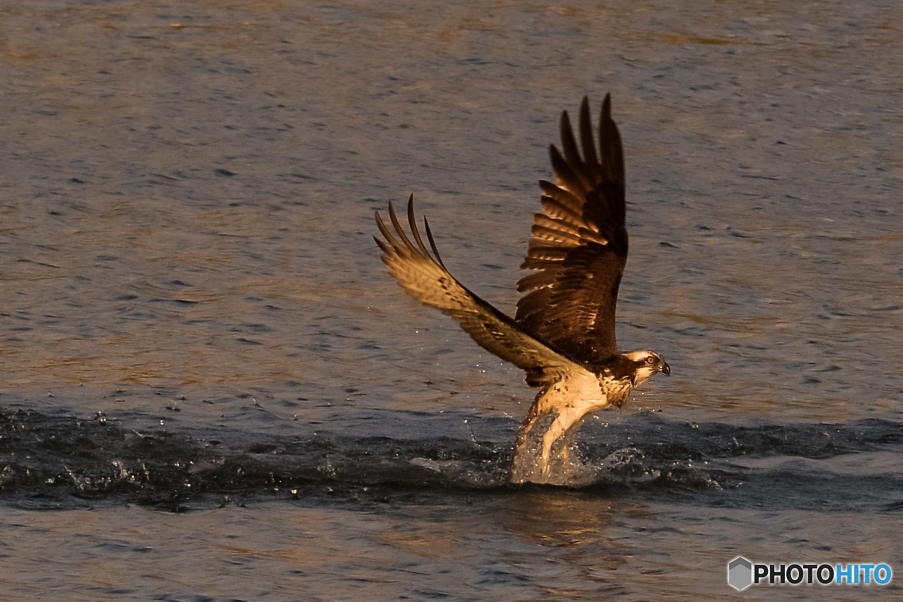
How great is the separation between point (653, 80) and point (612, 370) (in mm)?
8551

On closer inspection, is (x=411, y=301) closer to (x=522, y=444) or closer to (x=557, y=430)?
(x=522, y=444)

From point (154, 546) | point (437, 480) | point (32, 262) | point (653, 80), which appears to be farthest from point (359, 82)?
point (154, 546)

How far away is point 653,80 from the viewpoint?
57.5ft

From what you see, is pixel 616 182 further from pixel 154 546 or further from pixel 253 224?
pixel 253 224

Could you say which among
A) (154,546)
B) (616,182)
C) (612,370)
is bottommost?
(154,546)

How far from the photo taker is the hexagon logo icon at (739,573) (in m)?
8.13

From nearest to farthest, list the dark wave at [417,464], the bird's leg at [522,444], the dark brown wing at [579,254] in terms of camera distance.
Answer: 1. the dark brown wing at [579,254]
2. the dark wave at [417,464]
3. the bird's leg at [522,444]

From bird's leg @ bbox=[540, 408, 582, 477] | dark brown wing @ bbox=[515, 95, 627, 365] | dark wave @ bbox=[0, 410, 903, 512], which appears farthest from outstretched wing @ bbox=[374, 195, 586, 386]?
dark wave @ bbox=[0, 410, 903, 512]

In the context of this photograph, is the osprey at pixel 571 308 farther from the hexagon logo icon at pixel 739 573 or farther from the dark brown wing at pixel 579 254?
the hexagon logo icon at pixel 739 573

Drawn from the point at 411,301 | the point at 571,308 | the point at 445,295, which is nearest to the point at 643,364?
the point at 571,308

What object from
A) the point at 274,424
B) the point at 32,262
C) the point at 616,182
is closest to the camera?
the point at 616,182

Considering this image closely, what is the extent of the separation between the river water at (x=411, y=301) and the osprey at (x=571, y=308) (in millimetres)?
420

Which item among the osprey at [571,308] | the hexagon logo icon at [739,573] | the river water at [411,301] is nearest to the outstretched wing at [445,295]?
the osprey at [571,308]

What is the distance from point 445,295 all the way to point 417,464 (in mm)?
1679
